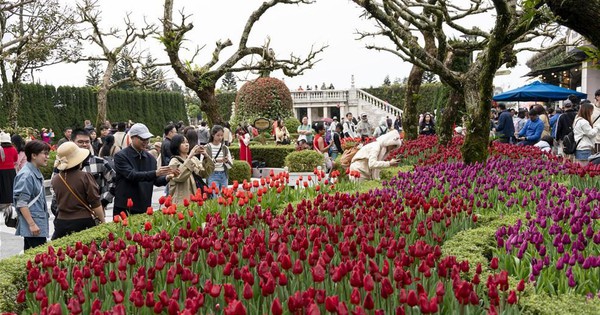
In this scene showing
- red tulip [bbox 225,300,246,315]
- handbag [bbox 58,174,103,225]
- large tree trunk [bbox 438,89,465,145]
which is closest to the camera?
red tulip [bbox 225,300,246,315]

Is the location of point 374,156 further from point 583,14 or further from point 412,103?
point 412,103

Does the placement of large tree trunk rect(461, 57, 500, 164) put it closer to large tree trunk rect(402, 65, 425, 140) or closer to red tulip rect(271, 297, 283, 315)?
large tree trunk rect(402, 65, 425, 140)

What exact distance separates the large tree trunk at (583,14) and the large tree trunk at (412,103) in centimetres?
1164

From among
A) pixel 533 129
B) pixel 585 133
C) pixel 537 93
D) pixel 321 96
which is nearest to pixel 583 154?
pixel 585 133

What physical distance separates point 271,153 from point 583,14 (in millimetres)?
14448

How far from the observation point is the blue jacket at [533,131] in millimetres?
14359

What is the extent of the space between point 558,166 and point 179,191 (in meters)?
5.15

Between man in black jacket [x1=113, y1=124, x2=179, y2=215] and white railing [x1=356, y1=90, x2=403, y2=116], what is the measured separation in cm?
4649

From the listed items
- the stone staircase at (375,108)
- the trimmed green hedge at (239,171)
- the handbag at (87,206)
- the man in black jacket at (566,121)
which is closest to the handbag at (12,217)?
the handbag at (87,206)

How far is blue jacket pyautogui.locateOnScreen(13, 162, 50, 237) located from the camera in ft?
20.3

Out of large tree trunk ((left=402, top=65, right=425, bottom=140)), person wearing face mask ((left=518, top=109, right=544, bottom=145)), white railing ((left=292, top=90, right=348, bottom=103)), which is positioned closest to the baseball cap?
person wearing face mask ((left=518, top=109, right=544, bottom=145))

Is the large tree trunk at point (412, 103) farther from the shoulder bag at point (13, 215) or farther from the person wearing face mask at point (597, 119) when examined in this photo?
the shoulder bag at point (13, 215)

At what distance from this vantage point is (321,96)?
199 feet

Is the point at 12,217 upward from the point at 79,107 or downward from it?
downward
